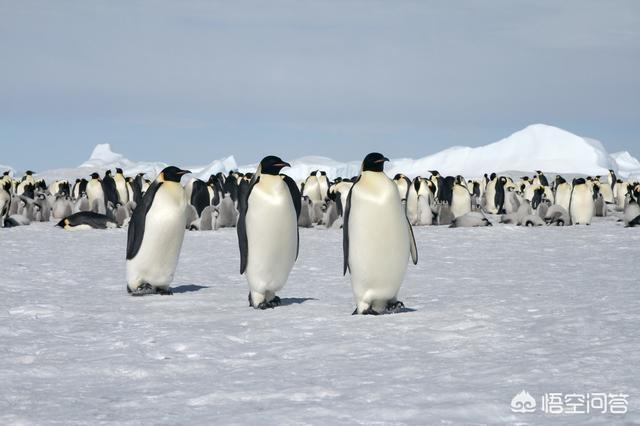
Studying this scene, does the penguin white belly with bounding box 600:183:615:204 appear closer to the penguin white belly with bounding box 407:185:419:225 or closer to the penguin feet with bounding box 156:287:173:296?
the penguin white belly with bounding box 407:185:419:225

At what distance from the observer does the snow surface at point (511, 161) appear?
104 metres

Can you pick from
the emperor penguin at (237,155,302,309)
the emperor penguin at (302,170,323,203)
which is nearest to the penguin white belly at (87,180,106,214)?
the emperor penguin at (302,170,323,203)

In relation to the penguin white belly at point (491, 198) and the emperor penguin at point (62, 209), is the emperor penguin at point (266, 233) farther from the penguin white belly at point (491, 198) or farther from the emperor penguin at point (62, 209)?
the penguin white belly at point (491, 198)

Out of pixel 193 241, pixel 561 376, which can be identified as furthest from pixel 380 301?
pixel 193 241

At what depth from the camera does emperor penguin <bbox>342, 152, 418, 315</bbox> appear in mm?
6539

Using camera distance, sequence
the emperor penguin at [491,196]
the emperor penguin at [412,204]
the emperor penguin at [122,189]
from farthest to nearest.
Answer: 1. the emperor penguin at [491,196]
2. the emperor penguin at [122,189]
3. the emperor penguin at [412,204]

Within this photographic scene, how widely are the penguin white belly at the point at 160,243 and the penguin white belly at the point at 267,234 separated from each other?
3.94 ft

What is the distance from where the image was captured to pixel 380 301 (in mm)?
6668

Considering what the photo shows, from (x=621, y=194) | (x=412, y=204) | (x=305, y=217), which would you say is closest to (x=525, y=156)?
(x=621, y=194)

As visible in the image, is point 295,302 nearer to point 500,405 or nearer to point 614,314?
point 614,314

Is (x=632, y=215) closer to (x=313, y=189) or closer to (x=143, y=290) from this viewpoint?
(x=313, y=189)

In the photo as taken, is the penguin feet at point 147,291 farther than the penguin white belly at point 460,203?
No

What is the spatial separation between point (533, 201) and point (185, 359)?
2436 cm

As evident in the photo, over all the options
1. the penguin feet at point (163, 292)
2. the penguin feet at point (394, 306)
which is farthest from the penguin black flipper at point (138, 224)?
the penguin feet at point (394, 306)
